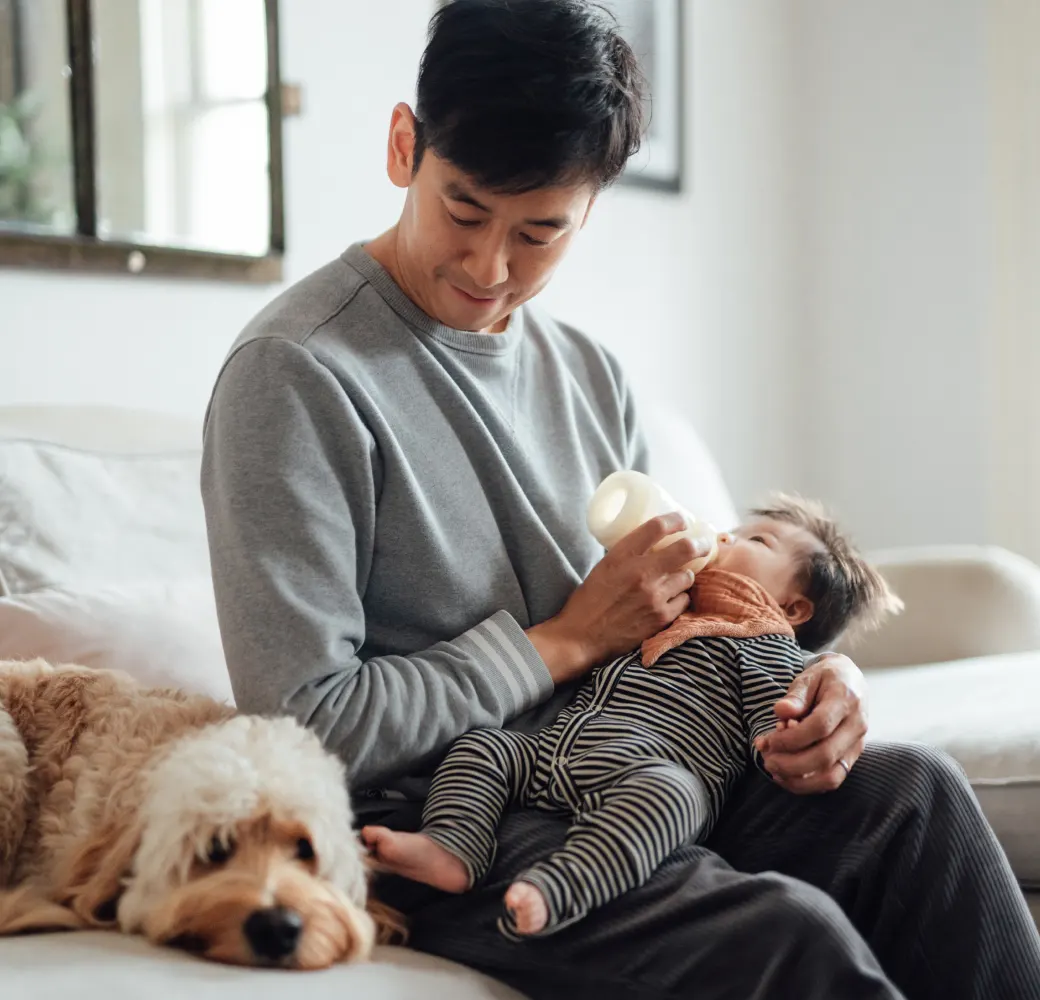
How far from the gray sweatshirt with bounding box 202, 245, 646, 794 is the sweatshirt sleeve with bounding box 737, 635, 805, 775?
0.18 metres

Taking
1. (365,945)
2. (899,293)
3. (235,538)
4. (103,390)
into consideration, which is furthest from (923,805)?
(899,293)

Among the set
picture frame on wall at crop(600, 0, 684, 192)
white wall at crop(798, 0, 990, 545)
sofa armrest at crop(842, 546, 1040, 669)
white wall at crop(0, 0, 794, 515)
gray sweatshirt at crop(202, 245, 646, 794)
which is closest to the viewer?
gray sweatshirt at crop(202, 245, 646, 794)

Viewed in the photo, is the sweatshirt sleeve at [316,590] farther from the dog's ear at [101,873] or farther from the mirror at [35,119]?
the mirror at [35,119]

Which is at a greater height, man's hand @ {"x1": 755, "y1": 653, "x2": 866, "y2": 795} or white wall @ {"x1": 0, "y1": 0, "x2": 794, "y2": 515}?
white wall @ {"x1": 0, "y1": 0, "x2": 794, "y2": 515}

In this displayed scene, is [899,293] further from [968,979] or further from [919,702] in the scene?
[968,979]

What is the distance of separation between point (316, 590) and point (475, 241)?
0.36 meters

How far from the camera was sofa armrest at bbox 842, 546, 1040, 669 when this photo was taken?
2.21 metres

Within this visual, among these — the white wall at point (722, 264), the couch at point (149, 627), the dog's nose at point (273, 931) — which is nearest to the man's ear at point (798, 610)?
the couch at point (149, 627)

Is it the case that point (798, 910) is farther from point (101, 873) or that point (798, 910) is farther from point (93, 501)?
point (93, 501)

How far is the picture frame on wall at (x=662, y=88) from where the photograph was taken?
2.96 metres

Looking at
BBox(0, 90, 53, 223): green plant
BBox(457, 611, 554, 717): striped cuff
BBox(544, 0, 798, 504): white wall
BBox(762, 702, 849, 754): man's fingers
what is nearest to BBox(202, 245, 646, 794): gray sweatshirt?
BBox(457, 611, 554, 717): striped cuff

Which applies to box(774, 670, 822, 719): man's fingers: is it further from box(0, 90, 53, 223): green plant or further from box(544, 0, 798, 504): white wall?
box(544, 0, 798, 504): white wall

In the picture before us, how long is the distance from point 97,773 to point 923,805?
683 mm

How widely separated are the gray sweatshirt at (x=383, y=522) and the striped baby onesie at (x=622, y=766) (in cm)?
5
